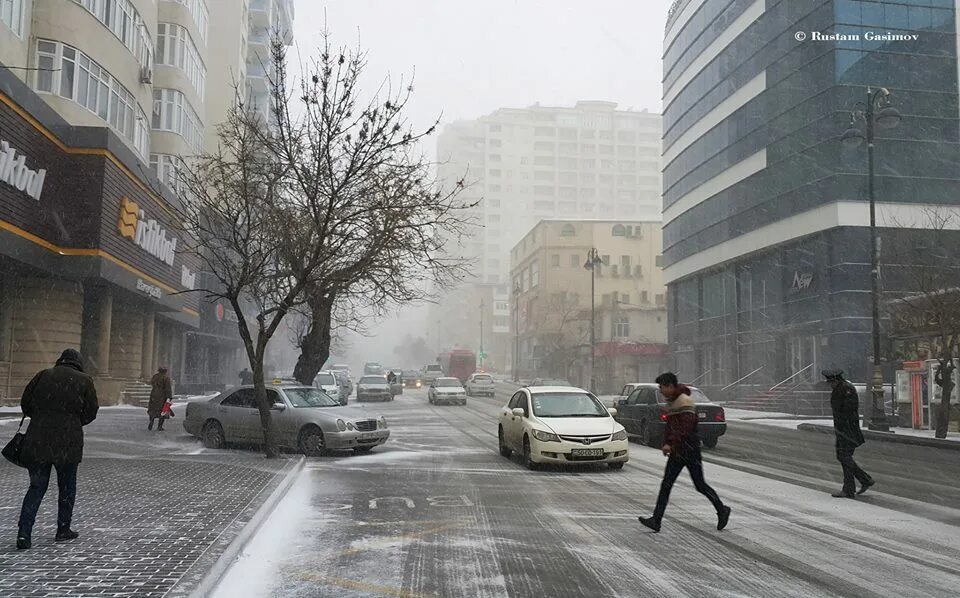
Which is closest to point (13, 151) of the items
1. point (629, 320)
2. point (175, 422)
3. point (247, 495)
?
point (175, 422)

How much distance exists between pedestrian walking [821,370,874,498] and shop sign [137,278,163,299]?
2411 centimetres

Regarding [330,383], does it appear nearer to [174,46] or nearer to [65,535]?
[174,46]

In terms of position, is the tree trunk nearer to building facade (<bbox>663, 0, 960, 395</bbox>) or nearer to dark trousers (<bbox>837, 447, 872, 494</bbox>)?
dark trousers (<bbox>837, 447, 872, 494</bbox>)

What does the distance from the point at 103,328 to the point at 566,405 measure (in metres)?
20.0

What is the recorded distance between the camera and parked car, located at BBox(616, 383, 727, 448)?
56.8ft

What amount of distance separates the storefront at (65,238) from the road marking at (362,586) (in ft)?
50.5

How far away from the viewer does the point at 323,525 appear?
8227 millimetres

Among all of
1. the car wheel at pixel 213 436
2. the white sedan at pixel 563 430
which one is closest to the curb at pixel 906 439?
the white sedan at pixel 563 430

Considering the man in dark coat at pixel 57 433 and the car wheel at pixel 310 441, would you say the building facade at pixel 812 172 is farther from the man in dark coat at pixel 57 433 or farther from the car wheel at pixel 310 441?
the man in dark coat at pixel 57 433

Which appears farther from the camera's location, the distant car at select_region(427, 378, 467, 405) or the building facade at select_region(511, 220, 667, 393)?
the building facade at select_region(511, 220, 667, 393)

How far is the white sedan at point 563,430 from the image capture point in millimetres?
12797

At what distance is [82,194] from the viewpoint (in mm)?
23578

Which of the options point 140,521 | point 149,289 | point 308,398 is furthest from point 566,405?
point 149,289

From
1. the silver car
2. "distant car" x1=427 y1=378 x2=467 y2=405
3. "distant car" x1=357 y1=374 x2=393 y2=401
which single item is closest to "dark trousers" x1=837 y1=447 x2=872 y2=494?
the silver car
